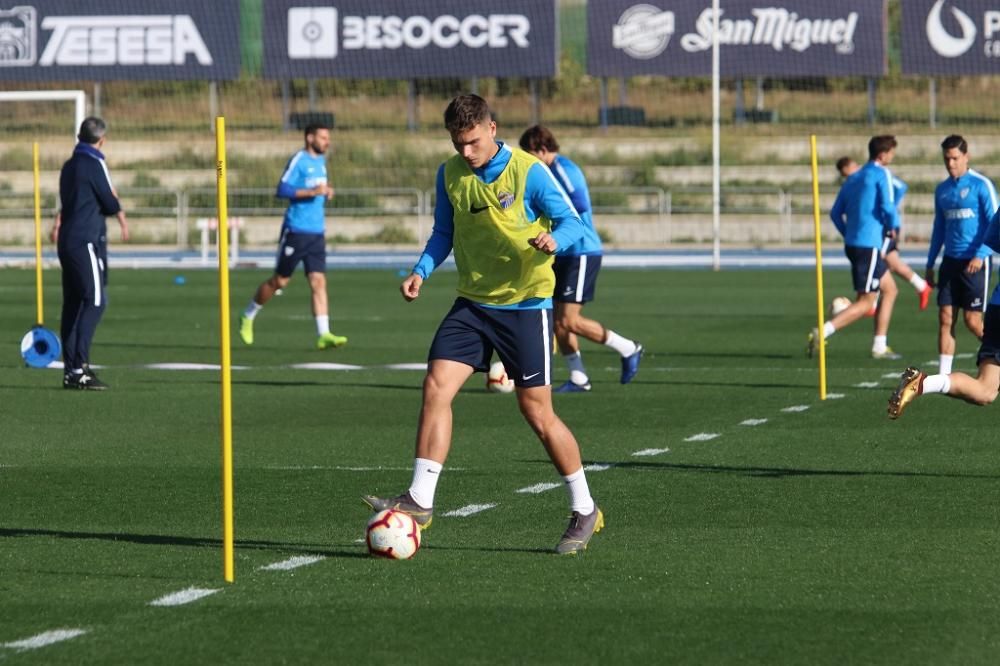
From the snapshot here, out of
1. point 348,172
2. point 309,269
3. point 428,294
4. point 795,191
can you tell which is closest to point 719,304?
point 428,294

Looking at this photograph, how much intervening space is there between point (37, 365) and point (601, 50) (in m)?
31.8

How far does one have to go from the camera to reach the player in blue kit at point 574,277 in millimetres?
14508

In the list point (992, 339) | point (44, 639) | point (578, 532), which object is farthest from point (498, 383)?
point (44, 639)

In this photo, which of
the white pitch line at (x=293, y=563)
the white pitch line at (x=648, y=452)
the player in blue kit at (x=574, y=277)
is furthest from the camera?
the player in blue kit at (x=574, y=277)

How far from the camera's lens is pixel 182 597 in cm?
728

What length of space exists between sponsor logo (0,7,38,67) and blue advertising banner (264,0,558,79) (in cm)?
585

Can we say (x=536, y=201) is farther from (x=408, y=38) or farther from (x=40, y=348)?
(x=408, y=38)

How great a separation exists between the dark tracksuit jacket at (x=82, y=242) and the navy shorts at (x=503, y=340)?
7717mm

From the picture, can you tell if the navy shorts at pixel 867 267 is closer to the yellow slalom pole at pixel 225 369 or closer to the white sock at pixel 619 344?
the white sock at pixel 619 344

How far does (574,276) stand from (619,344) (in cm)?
87

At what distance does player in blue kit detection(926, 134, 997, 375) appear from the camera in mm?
15594

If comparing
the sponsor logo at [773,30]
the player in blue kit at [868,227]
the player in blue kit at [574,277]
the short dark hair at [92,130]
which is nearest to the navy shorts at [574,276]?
the player in blue kit at [574,277]

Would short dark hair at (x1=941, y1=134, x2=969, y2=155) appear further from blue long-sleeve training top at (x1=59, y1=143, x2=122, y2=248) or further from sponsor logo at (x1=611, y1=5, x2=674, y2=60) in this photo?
sponsor logo at (x1=611, y1=5, x2=674, y2=60)

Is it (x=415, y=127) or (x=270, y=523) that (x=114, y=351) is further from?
(x=415, y=127)
